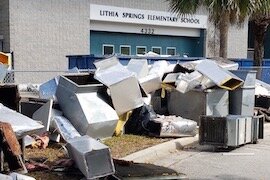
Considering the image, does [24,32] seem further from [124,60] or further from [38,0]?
[124,60]

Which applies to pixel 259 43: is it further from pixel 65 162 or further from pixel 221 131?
pixel 65 162

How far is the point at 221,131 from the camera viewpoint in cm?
879

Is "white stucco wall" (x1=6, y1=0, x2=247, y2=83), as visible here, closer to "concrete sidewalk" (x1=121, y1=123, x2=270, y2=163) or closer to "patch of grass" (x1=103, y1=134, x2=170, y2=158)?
"patch of grass" (x1=103, y1=134, x2=170, y2=158)

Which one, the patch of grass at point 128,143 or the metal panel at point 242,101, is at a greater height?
the metal panel at point 242,101

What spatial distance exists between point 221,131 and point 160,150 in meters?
1.18

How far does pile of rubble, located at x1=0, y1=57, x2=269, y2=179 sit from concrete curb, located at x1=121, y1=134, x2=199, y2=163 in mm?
280

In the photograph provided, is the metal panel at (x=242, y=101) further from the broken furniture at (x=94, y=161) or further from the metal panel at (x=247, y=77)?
the broken furniture at (x=94, y=161)

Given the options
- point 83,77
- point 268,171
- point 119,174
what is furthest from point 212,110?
point 119,174

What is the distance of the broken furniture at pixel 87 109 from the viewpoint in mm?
8539

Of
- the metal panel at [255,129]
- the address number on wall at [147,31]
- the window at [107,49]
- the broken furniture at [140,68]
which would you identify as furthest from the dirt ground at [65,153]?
the address number on wall at [147,31]

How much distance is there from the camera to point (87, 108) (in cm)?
862

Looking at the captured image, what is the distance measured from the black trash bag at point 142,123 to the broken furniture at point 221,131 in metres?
1.18

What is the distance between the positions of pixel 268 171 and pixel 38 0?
1703 centimetres

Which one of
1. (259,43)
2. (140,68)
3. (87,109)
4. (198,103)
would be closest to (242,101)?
(198,103)
